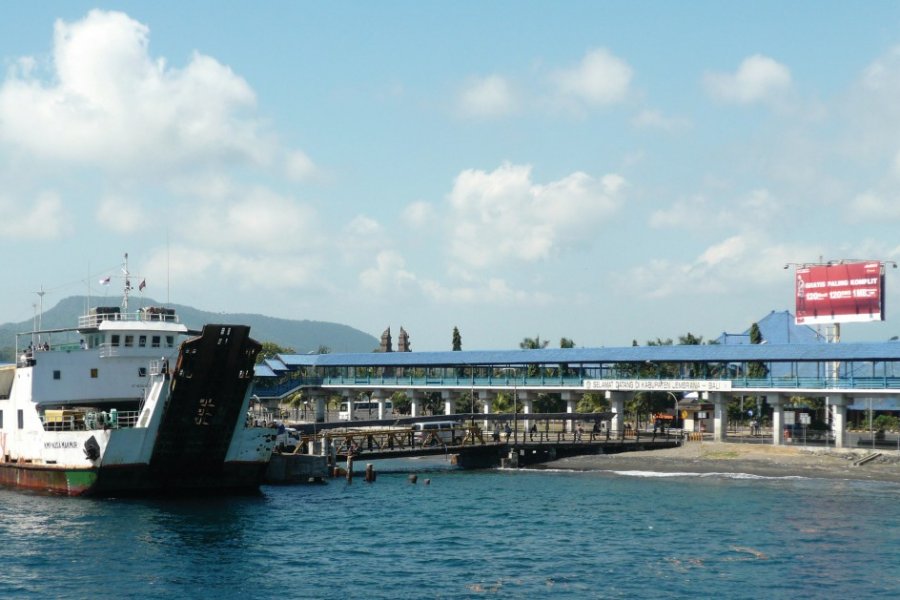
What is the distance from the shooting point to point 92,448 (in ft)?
184

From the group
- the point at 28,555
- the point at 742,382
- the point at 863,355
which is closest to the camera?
the point at 28,555

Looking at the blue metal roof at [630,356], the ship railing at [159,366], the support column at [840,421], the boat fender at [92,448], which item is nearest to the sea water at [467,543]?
the boat fender at [92,448]

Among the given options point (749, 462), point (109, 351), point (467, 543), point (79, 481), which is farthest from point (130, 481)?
point (749, 462)

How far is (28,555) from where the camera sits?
143 ft

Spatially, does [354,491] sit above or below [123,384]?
below

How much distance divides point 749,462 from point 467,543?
1353 inches

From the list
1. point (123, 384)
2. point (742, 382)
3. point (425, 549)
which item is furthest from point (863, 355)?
point (123, 384)

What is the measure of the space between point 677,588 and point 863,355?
43.6 meters

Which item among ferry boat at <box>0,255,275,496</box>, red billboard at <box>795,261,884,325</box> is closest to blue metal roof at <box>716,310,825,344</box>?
red billboard at <box>795,261,884,325</box>

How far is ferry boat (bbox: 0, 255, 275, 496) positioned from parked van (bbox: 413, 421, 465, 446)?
21798 mm

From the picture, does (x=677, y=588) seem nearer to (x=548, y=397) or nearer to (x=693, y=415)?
(x=693, y=415)

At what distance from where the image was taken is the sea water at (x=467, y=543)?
38344 millimetres

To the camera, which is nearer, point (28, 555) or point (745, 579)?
point (745, 579)

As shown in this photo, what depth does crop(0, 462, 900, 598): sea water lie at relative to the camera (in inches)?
1510
